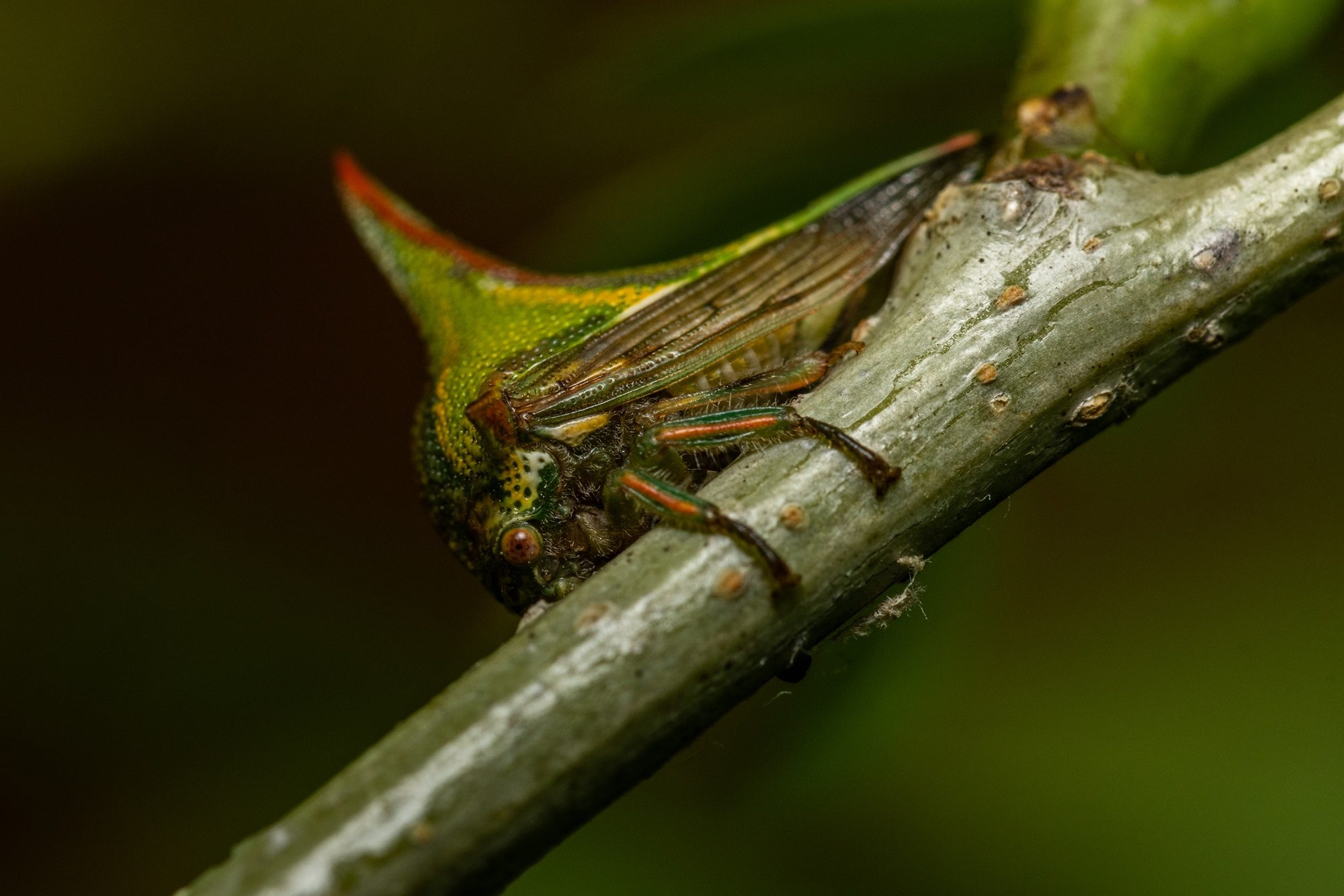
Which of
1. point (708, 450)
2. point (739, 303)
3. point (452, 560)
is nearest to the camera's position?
point (708, 450)

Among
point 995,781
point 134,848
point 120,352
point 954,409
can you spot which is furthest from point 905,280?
point 120,352

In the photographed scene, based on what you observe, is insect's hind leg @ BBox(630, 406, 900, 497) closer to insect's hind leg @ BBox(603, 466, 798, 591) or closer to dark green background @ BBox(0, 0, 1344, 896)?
insect's hind leg @ BBox(603, 466, 798, 591)

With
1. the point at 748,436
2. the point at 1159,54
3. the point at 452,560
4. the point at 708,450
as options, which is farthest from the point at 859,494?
the point at 452,560

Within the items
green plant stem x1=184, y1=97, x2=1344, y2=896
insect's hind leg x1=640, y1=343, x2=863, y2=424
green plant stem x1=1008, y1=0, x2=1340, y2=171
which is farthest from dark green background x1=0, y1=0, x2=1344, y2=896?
green plant stem x1=184, y1=97, x2=1344, y2=896

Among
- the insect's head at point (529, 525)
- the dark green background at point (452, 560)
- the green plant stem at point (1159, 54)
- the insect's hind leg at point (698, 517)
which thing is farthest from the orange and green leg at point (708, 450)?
the green plant stem at point (1159, 54)

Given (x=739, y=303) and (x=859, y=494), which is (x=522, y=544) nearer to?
(x=739, y=303)

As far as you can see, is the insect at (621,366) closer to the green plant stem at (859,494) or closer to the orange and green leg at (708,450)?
the orange and green leg at (708,450)
